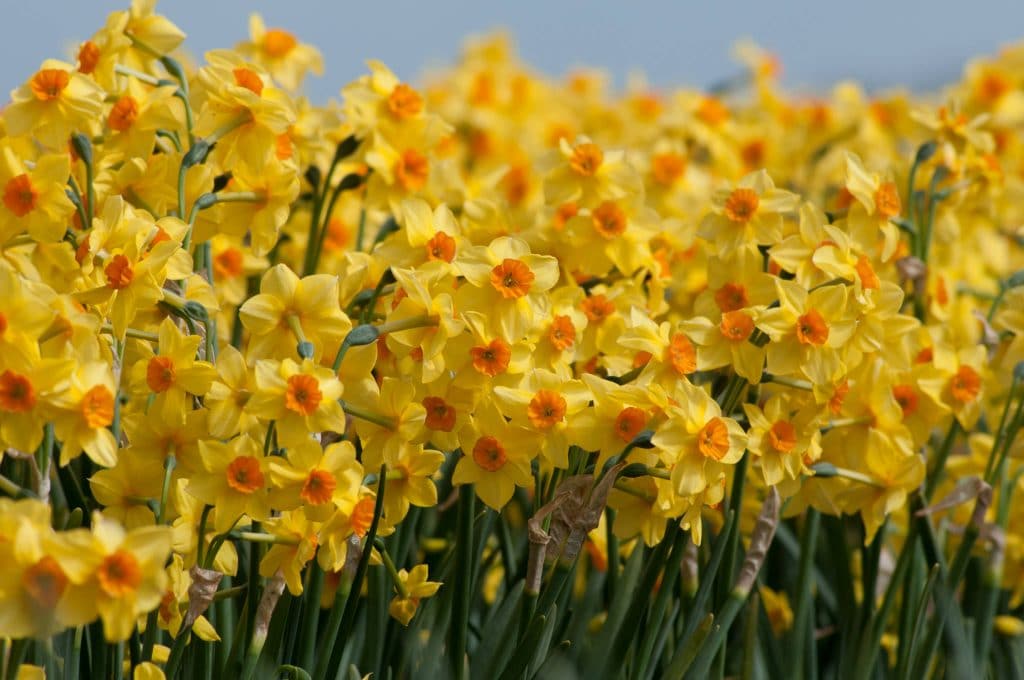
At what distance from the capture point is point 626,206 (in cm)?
209

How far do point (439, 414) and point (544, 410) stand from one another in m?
0.16

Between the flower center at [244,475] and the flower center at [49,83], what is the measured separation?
0.71 meters

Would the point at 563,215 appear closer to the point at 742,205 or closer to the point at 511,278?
the point at 742,205

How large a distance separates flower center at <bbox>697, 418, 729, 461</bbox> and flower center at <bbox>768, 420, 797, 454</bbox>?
0.18m

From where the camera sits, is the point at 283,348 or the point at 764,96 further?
the point at 764,96

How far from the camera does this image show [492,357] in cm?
160

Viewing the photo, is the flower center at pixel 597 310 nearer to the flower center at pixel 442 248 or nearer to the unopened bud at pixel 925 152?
the flower center at pixel 442 248

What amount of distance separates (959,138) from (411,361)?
4.91 ft

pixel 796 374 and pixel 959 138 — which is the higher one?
pixel 959 138

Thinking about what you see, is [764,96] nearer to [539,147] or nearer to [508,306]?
[539,147]

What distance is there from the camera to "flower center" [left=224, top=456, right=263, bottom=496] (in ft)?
4.77

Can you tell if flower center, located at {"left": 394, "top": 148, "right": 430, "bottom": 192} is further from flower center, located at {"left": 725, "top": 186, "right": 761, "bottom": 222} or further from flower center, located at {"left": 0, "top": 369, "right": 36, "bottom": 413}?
flower center, located at {"left": 0, "top": 369, "right": 36, "bottom": 413}

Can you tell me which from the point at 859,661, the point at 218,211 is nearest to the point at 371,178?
the point at 218,211

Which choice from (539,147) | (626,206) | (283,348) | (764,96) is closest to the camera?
(283,348)
